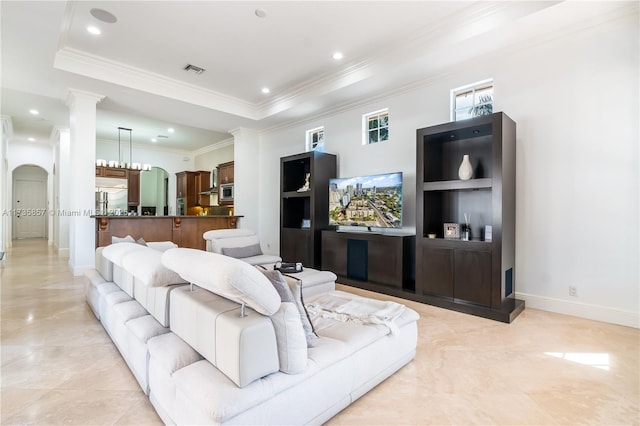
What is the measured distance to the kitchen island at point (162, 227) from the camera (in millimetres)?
5312

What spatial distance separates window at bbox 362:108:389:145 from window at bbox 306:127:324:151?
1058mm

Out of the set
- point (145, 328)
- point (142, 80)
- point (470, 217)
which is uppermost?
point (142, 80)

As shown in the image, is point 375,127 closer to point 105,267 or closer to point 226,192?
point 105,267

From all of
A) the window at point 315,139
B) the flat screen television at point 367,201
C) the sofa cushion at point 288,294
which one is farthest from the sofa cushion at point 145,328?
the window at point 315,139

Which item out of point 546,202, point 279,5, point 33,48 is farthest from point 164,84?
point 546,202

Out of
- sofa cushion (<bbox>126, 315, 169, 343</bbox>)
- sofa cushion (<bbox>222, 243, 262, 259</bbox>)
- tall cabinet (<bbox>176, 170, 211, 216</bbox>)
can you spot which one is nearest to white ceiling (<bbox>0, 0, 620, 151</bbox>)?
sofa cushion (<bbox>222, 243, 262, 259</bbox>)

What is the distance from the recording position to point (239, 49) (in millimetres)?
4289

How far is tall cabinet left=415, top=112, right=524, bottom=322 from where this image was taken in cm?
337

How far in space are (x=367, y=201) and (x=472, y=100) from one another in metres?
1.98

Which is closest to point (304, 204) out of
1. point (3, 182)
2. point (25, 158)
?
point (3, 182)

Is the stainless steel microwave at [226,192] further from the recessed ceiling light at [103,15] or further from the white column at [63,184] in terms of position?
the recessed ceiling light at [103,15]

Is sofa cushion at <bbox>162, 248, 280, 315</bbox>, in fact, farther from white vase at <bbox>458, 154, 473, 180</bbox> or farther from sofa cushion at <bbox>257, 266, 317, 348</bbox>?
white vase at <bbox>458, 154, 473, 180</bbox>

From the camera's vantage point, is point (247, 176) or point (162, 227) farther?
point (247, 176)

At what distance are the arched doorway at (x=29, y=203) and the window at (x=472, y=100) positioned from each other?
13.9m
